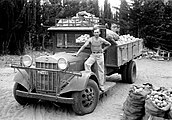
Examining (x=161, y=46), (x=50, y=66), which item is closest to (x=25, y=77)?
(x=50, y=66)

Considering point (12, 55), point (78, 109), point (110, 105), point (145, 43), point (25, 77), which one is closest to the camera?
point (78, 109)

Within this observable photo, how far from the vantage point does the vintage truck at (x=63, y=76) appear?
18.0ft

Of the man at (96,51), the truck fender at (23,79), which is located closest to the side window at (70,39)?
the man at (96,51)

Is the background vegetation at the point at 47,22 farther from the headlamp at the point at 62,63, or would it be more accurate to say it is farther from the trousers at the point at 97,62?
the headlamp at the point at 62,63

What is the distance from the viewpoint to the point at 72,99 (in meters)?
5.40

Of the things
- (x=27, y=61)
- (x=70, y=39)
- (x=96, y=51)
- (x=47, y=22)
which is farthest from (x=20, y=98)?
(x=47, y=22)

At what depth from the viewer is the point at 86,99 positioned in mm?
5695

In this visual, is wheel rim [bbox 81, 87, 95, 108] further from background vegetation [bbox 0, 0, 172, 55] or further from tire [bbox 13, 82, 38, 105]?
background vegetation [bbox 0, 0, 172, 55]

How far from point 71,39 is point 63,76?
1444mm

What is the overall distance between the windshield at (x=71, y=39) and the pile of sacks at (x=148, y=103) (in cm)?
197

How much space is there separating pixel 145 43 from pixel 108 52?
29.7 feet

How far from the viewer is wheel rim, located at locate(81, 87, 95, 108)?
566cm

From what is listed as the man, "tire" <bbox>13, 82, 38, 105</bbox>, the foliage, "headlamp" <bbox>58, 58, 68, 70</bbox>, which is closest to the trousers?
the man

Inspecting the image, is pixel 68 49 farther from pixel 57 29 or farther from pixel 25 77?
pixel 25 77
